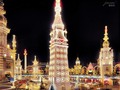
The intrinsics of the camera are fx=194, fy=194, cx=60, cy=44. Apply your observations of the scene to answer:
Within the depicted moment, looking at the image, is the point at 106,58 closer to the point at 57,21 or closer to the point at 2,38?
the point at 57,21

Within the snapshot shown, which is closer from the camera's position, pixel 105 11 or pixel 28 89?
pixel 28 89

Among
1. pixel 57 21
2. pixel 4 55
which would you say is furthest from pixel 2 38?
pixel 57 21

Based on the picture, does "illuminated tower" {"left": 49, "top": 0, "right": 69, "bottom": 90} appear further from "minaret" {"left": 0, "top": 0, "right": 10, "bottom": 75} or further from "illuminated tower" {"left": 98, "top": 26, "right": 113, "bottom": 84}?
"illuminated tower" {"left": 98, "top": 26, "right": 113, "bottom": 84}

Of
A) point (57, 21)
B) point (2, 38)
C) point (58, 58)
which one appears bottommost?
point (58, 58)

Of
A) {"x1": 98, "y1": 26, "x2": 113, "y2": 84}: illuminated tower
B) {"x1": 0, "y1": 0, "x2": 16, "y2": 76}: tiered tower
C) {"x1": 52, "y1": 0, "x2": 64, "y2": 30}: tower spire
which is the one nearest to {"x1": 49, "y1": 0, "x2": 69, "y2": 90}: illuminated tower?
{"x1": 52, "y1": 0, "x2": 64, "y2": 30}: tower spire

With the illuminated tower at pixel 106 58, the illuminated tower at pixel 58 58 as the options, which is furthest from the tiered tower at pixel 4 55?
the illuminated tower at pixel 106 58

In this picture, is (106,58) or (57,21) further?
(106,58)

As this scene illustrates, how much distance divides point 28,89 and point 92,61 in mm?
22885

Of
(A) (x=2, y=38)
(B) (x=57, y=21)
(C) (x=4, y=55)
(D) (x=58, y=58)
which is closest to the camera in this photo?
(D) (x=58, y=58)

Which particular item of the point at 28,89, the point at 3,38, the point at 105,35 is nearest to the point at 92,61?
the point at 105,35

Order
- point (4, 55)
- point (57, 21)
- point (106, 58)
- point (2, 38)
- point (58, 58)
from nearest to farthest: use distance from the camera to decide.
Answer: point (58, 58) < point (57, 21) < point (4, 55) < point (2, 38) < point (106, 58)

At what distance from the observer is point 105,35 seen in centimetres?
2636

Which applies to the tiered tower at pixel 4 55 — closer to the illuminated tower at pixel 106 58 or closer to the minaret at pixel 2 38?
the minaret at pixel 2 38

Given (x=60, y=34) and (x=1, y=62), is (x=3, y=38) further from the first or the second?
(x=60, y=34)
